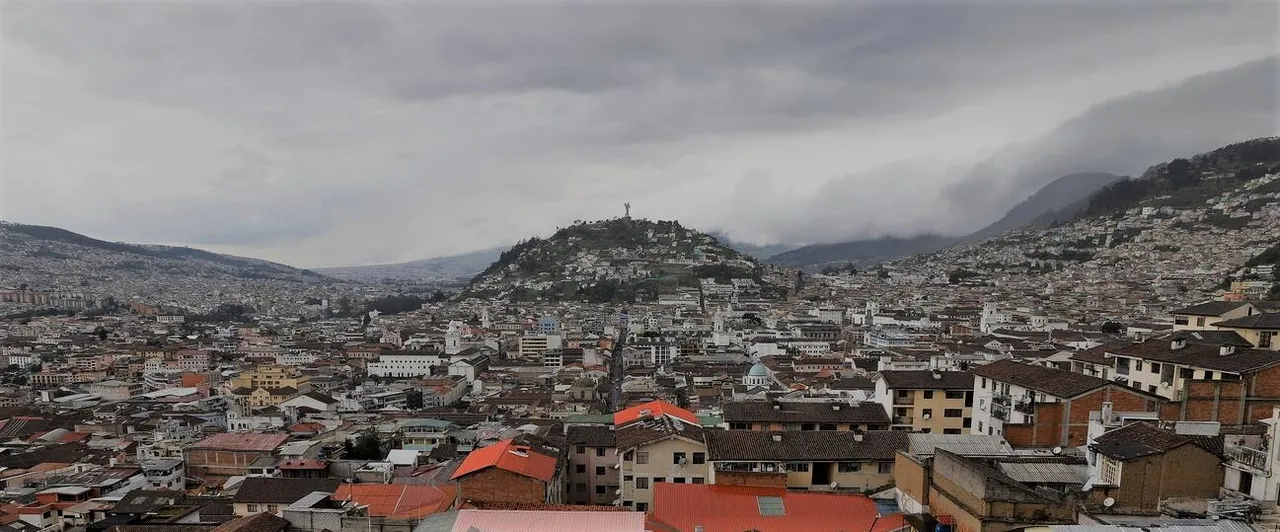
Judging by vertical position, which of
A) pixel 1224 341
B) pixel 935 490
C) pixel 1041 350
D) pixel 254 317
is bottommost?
pixel 254 317

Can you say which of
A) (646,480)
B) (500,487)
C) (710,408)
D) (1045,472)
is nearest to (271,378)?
(710,408)

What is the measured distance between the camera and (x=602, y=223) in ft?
565

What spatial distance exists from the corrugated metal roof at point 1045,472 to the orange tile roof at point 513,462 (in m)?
10.4

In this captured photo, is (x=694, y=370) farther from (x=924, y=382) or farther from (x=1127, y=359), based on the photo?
(x=1127, y=359)

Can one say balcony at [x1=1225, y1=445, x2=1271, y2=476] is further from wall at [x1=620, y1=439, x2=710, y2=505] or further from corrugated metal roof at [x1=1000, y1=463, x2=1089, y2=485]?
wall at [x1=620, y1=439, x2=710, y2=505]

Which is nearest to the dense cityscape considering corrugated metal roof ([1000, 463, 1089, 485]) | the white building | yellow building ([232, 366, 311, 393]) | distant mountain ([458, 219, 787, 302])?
corrugated metal roof ([1000, 463, 1089, 485])

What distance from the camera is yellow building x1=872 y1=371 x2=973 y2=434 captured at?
21.6 meters

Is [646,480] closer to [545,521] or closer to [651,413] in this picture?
[651,413]

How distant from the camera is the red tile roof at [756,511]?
12.6 meters

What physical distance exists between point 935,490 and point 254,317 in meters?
137

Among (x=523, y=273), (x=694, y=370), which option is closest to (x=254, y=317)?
(x=523, y=273)

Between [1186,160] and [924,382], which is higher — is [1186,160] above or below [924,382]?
above

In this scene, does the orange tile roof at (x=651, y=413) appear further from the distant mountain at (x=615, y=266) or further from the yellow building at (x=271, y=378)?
the distant mountain at (x=615, y=266)

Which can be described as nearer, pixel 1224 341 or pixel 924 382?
pixel 1224 341
